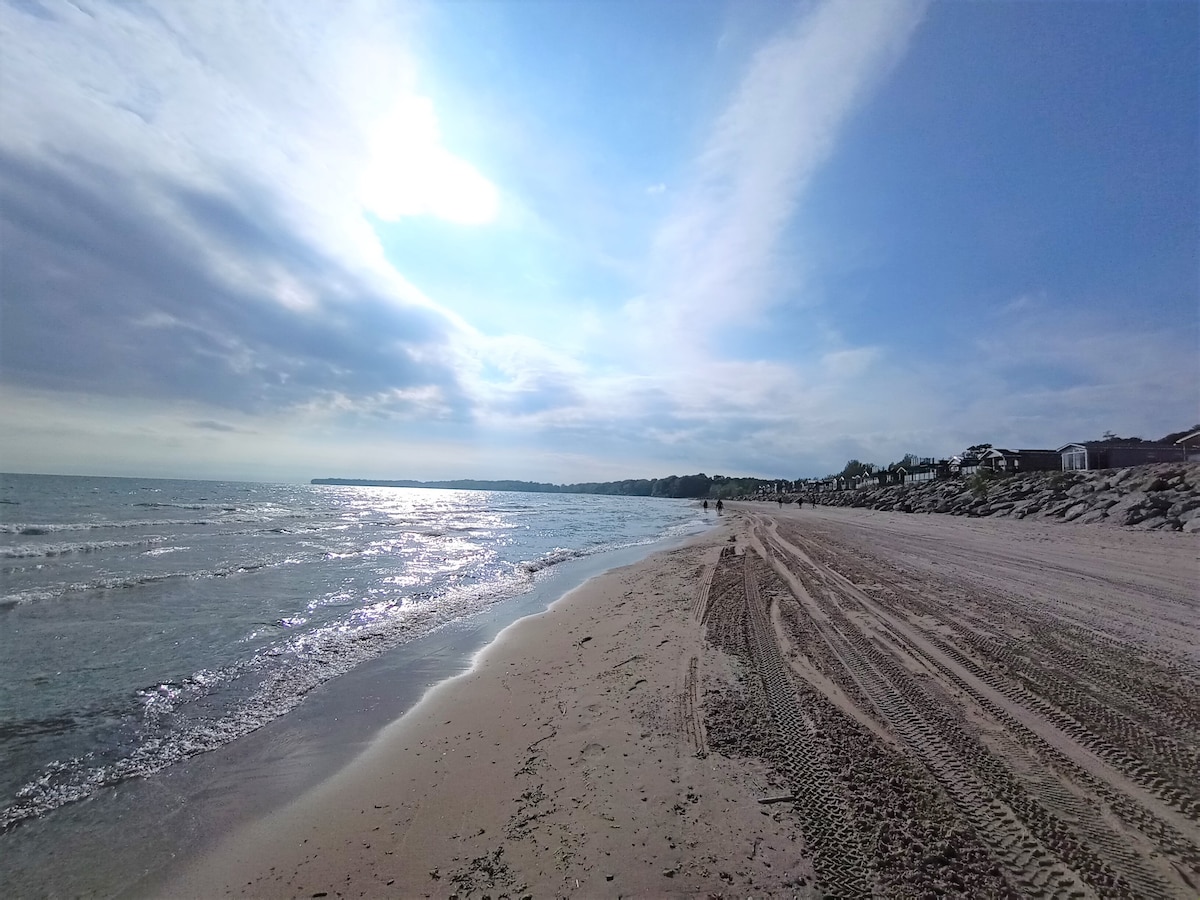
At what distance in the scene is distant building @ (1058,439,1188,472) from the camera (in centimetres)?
3878

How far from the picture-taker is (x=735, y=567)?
13.8 metres

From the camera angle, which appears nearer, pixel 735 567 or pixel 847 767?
pixel 847 767

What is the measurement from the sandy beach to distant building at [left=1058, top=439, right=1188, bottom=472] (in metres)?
45.6

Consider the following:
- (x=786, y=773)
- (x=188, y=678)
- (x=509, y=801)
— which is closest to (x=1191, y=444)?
(x=786, y=773)

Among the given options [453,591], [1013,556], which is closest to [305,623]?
[453,591]

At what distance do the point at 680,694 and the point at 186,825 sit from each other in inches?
168

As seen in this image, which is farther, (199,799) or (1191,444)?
(1191,444)

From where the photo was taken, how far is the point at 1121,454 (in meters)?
39.7

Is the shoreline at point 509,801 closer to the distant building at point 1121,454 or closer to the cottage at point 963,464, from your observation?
the distant building at point 1121,454

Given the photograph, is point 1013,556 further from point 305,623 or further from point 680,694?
point 305,623

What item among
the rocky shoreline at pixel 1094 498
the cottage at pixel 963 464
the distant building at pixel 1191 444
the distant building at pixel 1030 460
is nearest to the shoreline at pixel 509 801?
the rocky shoreline at pixel 1094 498

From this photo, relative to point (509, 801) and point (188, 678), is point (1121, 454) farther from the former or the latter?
point (188, 678)

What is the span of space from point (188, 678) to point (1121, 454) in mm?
57849

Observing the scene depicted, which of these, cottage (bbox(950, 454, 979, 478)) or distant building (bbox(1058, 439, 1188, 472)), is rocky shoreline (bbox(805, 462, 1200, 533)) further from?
cottage (bbox(950, 454, 979, 478))
